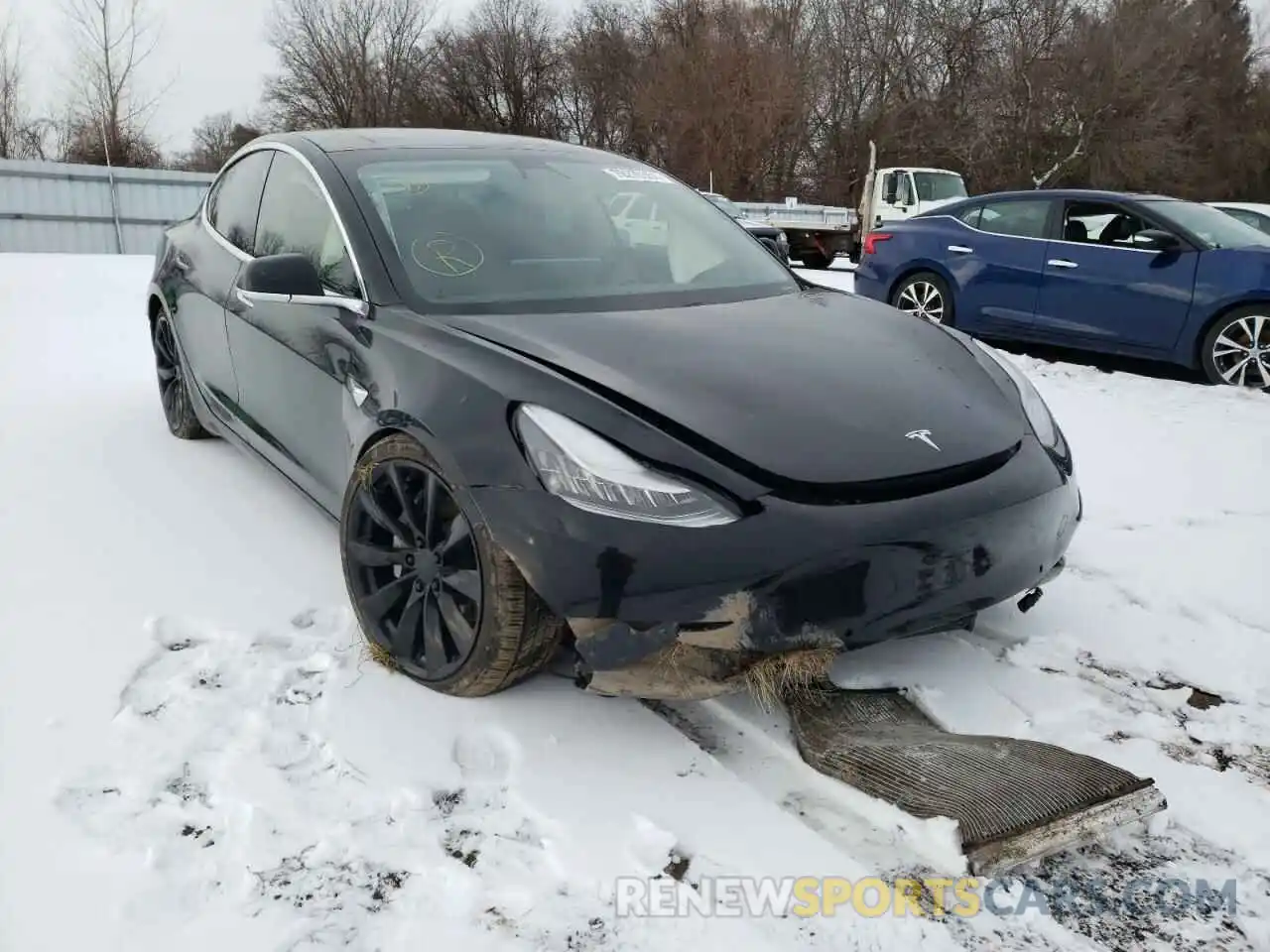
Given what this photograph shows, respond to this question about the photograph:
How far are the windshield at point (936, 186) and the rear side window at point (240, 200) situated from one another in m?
15.9

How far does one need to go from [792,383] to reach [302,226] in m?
1.85

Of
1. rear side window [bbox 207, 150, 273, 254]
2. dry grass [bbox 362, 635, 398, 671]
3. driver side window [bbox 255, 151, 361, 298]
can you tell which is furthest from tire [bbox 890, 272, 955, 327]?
dry grass [bbox 362, 635, 398, 671]

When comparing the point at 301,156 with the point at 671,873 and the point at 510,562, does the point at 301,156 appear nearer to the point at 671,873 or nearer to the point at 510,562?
the point at 510,562

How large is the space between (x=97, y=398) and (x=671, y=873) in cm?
493

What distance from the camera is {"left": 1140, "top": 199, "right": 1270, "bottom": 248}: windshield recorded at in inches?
270

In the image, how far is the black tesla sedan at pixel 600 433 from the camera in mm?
2121

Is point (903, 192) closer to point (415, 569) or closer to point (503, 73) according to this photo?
point (415, 569)

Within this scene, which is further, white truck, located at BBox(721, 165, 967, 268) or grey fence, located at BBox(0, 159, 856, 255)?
grey fence, located at BBox(0, 159, 856, 255)

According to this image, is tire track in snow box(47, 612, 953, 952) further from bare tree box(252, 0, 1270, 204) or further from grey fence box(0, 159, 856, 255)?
bare tree box(252, 0, 1270, 204)

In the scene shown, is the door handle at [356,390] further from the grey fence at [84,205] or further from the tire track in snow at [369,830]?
the grey fence at [84,205]

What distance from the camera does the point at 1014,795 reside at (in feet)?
6.78

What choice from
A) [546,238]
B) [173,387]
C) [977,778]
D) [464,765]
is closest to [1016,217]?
[546,238]

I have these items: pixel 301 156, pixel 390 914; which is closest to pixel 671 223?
pixel 301 156

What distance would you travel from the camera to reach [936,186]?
1847cm
